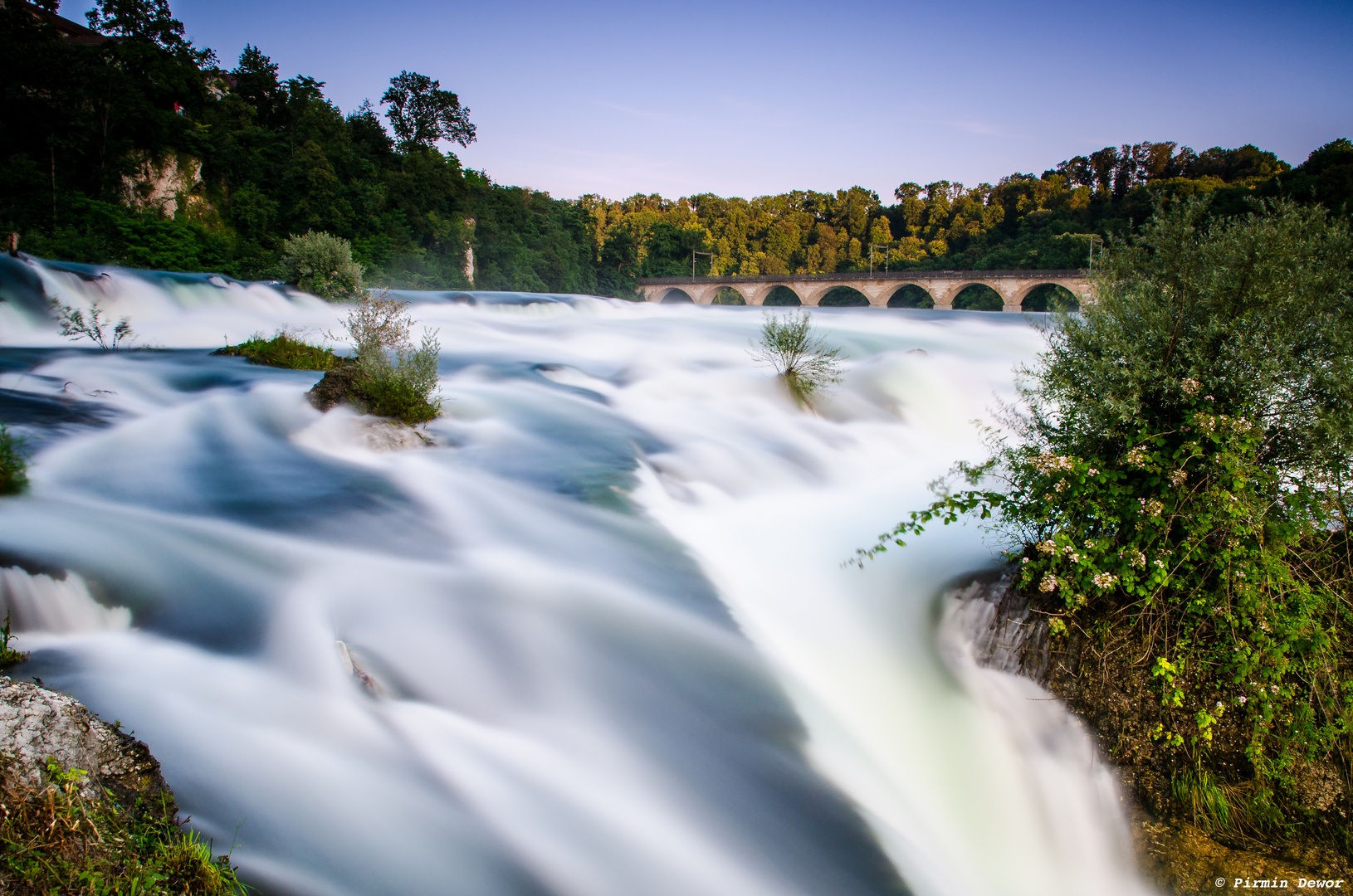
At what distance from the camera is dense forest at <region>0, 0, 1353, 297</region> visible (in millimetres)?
24859

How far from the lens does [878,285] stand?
48.1 metres

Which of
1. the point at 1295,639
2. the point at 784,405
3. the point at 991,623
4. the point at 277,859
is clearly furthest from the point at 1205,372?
the point at 784,405

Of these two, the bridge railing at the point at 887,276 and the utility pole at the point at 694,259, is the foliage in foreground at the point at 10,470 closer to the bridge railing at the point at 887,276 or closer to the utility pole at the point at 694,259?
the bridge railing at the point at 887,276

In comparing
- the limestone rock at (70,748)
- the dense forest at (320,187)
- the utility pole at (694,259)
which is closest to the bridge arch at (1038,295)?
the dense forest at (320,187)

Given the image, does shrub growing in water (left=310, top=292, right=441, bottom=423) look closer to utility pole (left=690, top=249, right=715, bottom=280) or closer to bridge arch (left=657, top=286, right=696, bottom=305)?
bridge arch (left=657, top=286, right=696, bottom=305)

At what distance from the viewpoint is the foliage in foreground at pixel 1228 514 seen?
367cm

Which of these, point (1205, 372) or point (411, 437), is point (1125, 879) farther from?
Result: point (411, 437)

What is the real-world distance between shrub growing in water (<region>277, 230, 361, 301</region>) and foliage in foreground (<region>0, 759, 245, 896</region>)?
55.7 ft

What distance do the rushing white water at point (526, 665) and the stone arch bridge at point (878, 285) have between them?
93.7ft

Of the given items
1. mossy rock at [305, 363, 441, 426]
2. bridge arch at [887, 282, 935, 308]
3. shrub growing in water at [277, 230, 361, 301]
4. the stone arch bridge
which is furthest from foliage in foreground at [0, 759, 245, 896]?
bridge arch at [887, 282, 935, 308]

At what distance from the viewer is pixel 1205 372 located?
404 centimetres

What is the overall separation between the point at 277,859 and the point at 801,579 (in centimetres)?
413

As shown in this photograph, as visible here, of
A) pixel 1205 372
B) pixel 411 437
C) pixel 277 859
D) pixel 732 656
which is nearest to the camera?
pixel 277 859

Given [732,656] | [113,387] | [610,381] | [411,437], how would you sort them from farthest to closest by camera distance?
A: [610,381], [113,387], [411,437], [732,656]
